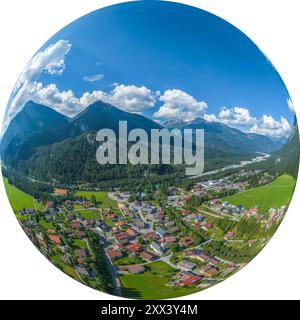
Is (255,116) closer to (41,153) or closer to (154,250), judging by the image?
(154,250)

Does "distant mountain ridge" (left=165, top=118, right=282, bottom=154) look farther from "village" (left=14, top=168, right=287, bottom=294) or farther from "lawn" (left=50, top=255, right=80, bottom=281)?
"lawn" (left=50, top=255, right=80, bottom=281)

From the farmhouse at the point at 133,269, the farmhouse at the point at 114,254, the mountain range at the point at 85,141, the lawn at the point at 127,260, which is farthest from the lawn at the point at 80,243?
the mountain range at the point at 85,141

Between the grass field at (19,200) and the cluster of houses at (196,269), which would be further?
the grass field at (19,200)

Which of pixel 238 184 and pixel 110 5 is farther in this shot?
pixel 110 5

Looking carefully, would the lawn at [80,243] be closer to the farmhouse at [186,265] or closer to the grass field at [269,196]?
the farmhouse at [186,265]

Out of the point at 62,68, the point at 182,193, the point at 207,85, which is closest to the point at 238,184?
the point at 182,193

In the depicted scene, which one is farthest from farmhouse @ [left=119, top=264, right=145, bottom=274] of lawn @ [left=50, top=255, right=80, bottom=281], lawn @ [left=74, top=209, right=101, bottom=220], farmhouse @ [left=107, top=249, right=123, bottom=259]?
lawn @ [left=50, top=255, right=80, bottom=281]

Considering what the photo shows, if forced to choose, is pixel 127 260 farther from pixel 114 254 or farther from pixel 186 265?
pixel 186 265
